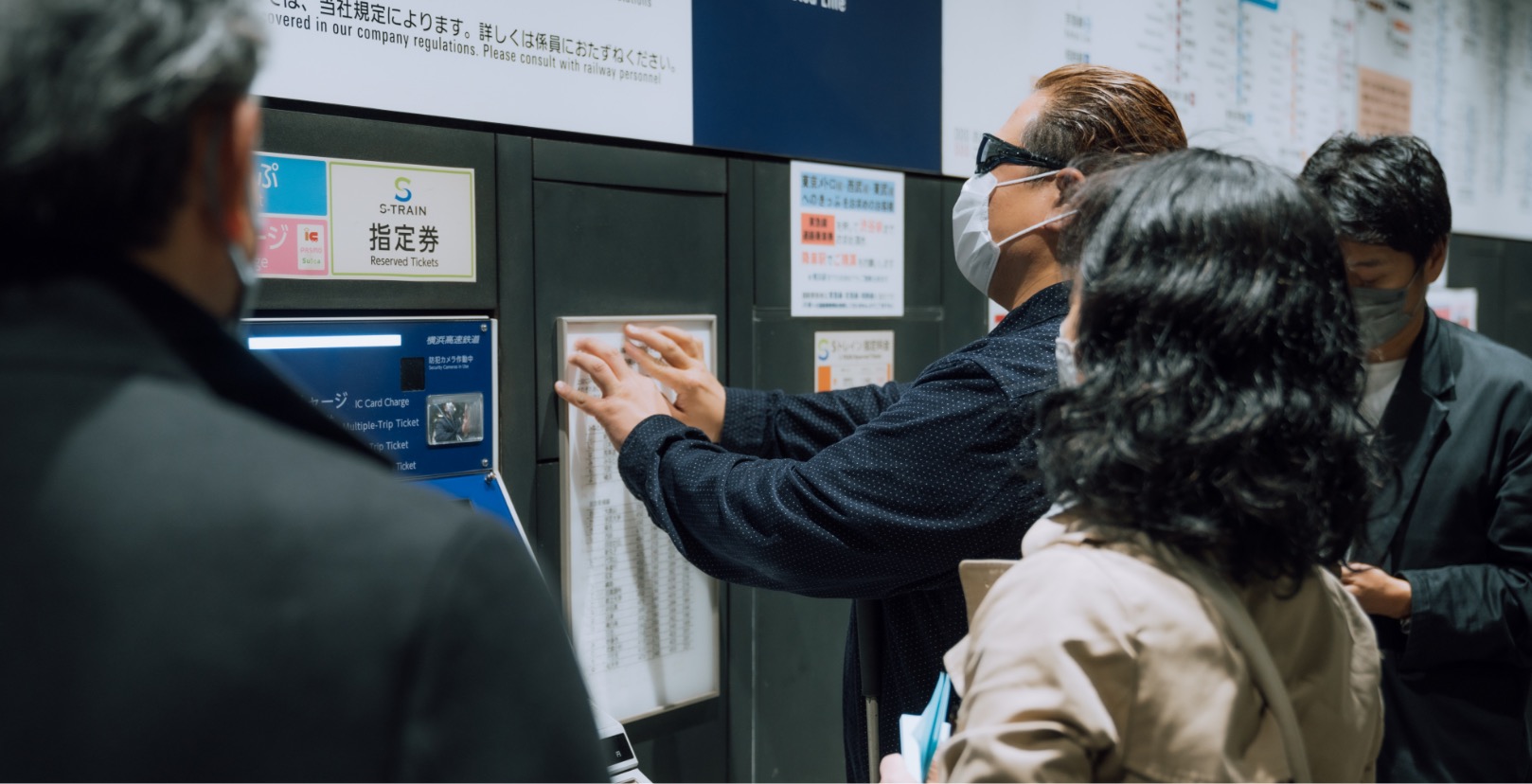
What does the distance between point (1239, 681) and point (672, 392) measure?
3.95 feet

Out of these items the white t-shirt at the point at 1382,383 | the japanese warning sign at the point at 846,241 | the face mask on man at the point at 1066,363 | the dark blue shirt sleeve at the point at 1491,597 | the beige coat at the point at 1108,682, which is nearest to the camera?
the beige coat at the point at 1108,682

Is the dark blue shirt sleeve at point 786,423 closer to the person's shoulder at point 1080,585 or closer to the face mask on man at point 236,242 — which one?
the person's shoulder at point 1080,585

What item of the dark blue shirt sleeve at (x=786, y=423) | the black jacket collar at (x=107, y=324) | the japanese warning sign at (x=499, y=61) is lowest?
the dark blue shirt sleeve at (x=786, y=423)

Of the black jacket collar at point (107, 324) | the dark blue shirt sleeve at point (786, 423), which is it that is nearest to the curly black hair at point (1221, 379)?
the black jacket collar at point (107, 324)

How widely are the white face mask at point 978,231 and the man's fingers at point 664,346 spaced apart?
48 cm

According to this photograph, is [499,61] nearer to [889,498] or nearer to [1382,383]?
[889,498]

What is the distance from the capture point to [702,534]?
1.40 metres

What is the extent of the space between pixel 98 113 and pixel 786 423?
1307mm

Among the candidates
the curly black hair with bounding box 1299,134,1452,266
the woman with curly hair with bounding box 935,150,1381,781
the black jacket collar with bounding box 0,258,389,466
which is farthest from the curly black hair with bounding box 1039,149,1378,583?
the curly black hair with bounding box 1299,134,1452,266

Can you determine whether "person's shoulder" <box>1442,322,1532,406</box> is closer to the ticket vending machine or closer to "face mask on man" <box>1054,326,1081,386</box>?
"face mask on man" <box>1054,326,1081,386</box>

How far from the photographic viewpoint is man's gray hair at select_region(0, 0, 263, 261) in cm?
47

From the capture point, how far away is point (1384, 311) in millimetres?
1798

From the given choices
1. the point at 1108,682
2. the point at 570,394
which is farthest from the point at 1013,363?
the point at 570,394

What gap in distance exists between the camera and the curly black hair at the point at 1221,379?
2.69ft
